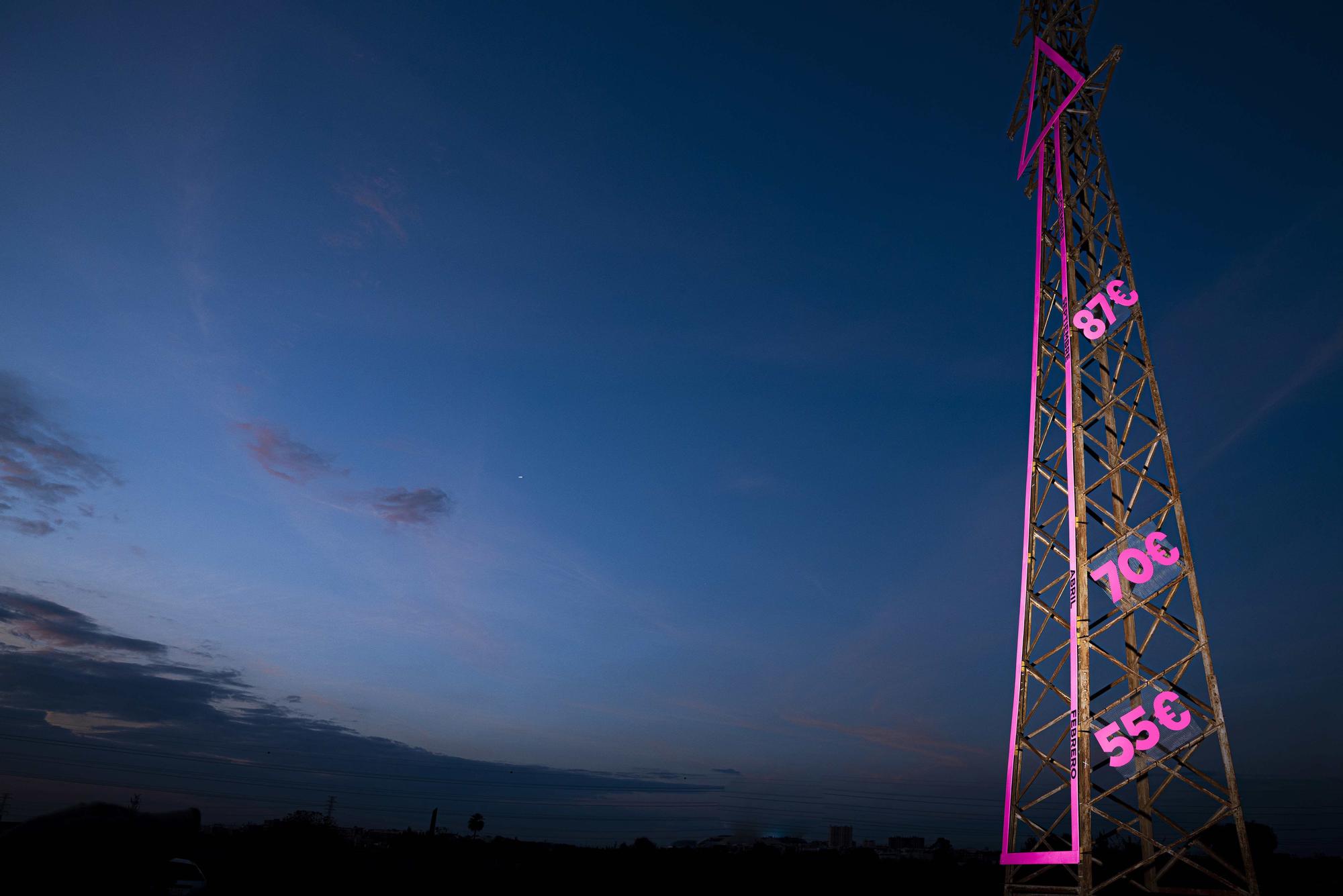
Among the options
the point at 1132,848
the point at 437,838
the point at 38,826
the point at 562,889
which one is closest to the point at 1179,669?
the point at 38,826

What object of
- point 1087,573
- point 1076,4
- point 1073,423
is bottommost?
point 1087,573

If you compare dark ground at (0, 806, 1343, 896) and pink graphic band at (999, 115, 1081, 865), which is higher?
pink graphic band at (999, 115, 1081, 865)

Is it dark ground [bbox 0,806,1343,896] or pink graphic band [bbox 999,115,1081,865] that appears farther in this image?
pink graphic band [bbox 999,115,1081,865]

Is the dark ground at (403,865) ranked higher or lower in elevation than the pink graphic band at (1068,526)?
lower

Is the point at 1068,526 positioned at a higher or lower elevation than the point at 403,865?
higher

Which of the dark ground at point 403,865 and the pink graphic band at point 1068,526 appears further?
the pink graphic band at point 1068,526

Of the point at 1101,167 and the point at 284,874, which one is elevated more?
the point at 1101,167

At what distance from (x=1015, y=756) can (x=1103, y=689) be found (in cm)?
175

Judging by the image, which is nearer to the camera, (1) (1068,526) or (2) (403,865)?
(1) (1068,526)

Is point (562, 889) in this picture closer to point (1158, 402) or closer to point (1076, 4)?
point (1158, 402)

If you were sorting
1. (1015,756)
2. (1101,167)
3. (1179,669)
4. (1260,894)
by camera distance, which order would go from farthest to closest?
(1101,167)
(1015,756)
(1179,669)
(1260,894)

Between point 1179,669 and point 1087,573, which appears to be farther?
point 1087,573

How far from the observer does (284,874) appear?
4131cm

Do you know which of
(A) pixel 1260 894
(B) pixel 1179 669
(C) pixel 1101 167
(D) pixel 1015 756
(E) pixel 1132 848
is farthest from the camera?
(E) pixel 1132 848
